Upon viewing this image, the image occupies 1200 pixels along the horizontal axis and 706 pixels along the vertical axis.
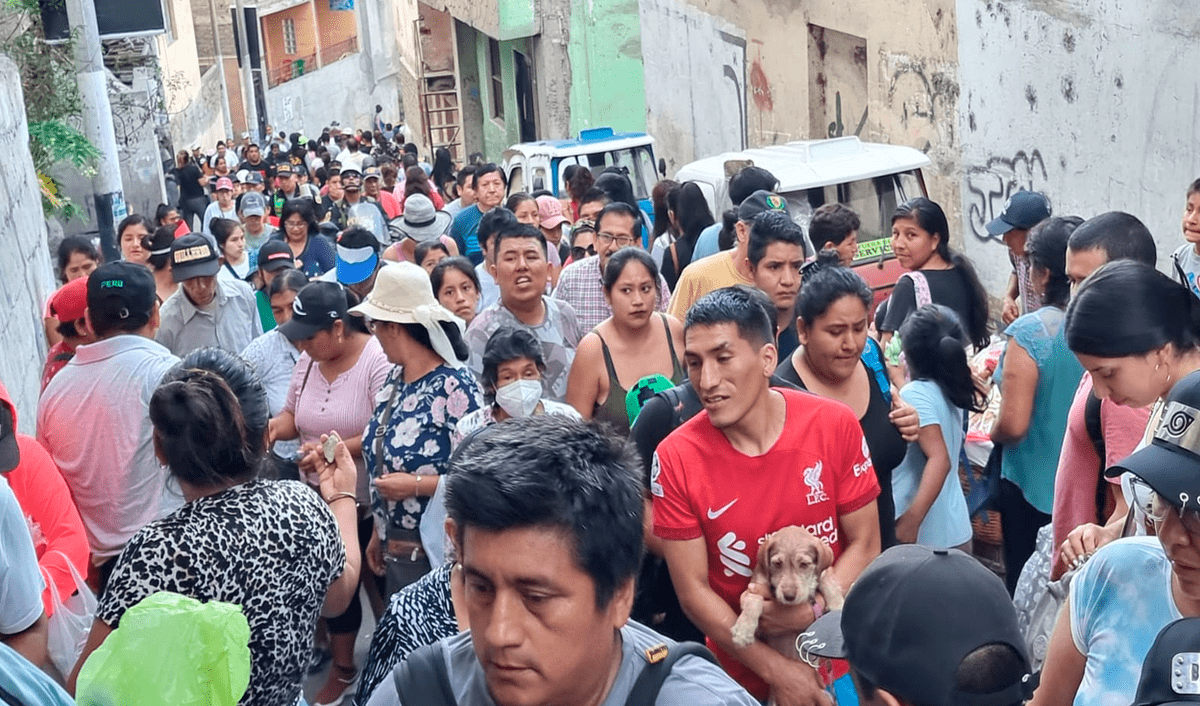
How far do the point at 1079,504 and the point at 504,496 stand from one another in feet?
7.96

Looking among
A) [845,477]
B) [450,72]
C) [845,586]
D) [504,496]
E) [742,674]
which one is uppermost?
[450,72]

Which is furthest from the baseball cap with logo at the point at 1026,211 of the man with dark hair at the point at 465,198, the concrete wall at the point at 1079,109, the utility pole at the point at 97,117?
the utility pole at the point at 97,117

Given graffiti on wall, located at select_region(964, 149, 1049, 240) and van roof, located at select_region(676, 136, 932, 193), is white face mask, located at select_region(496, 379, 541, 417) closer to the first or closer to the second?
van roof, located at select_region(676, 136, 932, 193)

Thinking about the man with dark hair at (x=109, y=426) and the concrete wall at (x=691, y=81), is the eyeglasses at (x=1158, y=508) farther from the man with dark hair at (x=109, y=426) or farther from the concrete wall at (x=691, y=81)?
the concrete wall at (x=691, y=81)

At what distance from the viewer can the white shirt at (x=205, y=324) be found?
23.4ft

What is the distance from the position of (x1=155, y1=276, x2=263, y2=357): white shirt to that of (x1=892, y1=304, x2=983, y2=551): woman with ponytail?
12.7 ft

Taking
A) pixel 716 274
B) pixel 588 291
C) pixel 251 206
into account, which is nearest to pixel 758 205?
pixel 716 274

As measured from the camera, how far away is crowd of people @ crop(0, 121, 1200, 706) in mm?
2215

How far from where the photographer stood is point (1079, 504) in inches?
156

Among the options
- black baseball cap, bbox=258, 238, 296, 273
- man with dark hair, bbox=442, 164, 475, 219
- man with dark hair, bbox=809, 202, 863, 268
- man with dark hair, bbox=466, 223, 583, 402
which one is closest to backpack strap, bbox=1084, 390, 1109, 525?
man with dark hair, bbox=466, 223, 583, 402

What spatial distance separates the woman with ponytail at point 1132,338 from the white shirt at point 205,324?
15.8 ft

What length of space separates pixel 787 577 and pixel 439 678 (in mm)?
1521

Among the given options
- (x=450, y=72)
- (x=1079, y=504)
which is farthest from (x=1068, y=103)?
(x=450, y=72)

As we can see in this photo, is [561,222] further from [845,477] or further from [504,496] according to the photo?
[504,496]
